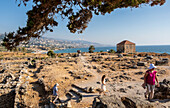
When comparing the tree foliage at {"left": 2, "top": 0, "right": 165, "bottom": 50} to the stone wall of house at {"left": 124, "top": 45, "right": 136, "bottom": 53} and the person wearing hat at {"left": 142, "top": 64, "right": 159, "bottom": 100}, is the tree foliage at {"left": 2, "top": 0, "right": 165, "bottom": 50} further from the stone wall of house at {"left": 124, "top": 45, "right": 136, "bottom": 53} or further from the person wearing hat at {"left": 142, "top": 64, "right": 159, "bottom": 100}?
the stone wall of house at {"left": 124, "top": 45, "right": 136, "bottom": 53}

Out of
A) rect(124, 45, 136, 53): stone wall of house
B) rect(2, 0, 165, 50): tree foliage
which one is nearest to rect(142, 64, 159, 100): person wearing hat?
rect(2, 0, 165, 50): tree foliage

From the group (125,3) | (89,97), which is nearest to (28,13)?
(125,3)

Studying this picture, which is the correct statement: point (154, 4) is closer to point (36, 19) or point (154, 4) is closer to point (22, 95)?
point (36, 19)

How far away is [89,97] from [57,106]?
3462mm

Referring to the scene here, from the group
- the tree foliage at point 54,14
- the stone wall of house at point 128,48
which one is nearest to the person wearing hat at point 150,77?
the tree foliage at point 54,14

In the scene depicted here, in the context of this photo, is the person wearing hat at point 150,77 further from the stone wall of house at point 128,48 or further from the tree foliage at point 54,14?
the stone wall of house at point 128,48

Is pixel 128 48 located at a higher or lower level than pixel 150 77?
higher

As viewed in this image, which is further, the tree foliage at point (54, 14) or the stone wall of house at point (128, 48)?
the stone wall of house at point (128, 48)

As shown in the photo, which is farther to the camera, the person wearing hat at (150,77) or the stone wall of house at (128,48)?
the stone wall of house at (128,48)

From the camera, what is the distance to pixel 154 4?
24.1ft

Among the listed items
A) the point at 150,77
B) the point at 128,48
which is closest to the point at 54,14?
the point at 150,77

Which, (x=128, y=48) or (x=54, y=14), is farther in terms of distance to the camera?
(x=128, y=48)

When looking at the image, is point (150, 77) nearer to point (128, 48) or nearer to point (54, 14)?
point (54, 14)

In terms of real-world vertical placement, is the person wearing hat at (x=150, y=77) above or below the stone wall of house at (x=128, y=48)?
below
